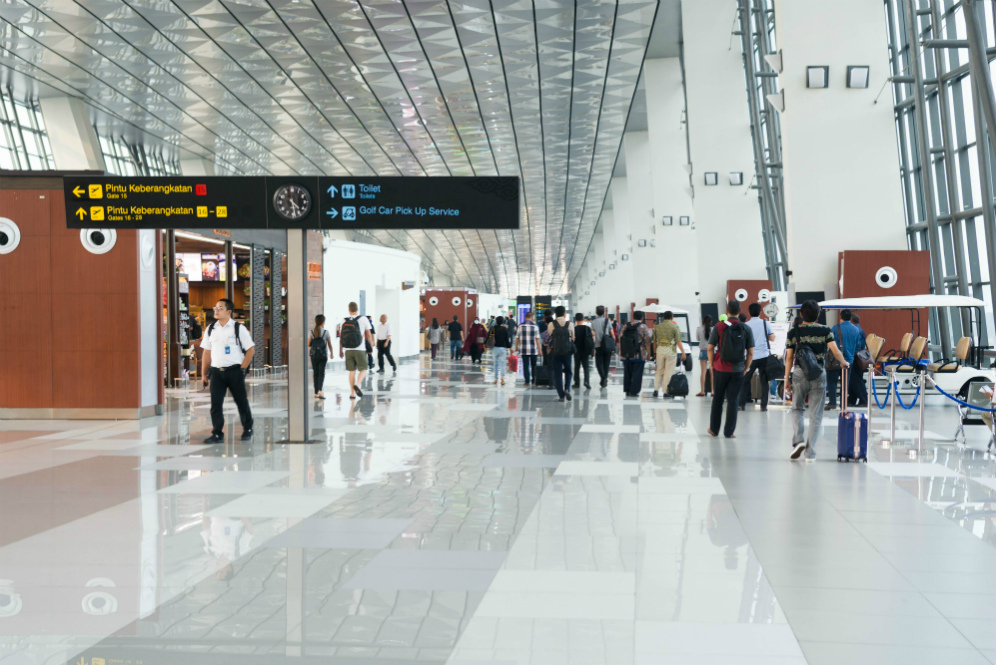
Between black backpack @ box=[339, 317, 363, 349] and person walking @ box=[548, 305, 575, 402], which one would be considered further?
black backpack @ box=[339, 317, 363, 349]

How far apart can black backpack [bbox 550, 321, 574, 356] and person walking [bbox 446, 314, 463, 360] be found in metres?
18.7

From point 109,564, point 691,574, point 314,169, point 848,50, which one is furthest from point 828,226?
point 314,169

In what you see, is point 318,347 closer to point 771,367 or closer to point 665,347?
point 665,347

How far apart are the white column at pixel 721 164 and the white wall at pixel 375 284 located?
10780mm

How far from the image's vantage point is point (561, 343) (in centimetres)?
1645

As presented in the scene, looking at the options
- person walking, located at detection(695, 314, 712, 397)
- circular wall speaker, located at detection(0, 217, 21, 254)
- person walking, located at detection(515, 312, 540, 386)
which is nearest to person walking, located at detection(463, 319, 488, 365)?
person walking, located at detection(515, 312, 540, 386)

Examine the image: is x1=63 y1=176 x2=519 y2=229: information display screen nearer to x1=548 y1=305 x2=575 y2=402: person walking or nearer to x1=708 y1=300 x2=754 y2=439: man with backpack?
x1=708 y1=300 x2=754 y2=439: man with backpack

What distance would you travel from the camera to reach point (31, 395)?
13.2 m

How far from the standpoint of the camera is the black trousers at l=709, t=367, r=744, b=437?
35.2 feet

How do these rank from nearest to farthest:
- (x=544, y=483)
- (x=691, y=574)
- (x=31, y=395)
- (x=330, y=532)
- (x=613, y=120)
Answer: (x=691, y=574) < (x=330, y=532) < (x=544, y=483) < (x=31, y=395) < (x=613, y=120)

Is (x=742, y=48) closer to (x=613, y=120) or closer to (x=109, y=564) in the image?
(x=613, y=120)

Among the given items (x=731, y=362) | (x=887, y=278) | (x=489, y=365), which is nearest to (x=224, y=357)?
(x=731, y=362)

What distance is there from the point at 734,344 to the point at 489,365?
67.8 ft

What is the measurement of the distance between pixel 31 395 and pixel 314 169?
27.9 m
